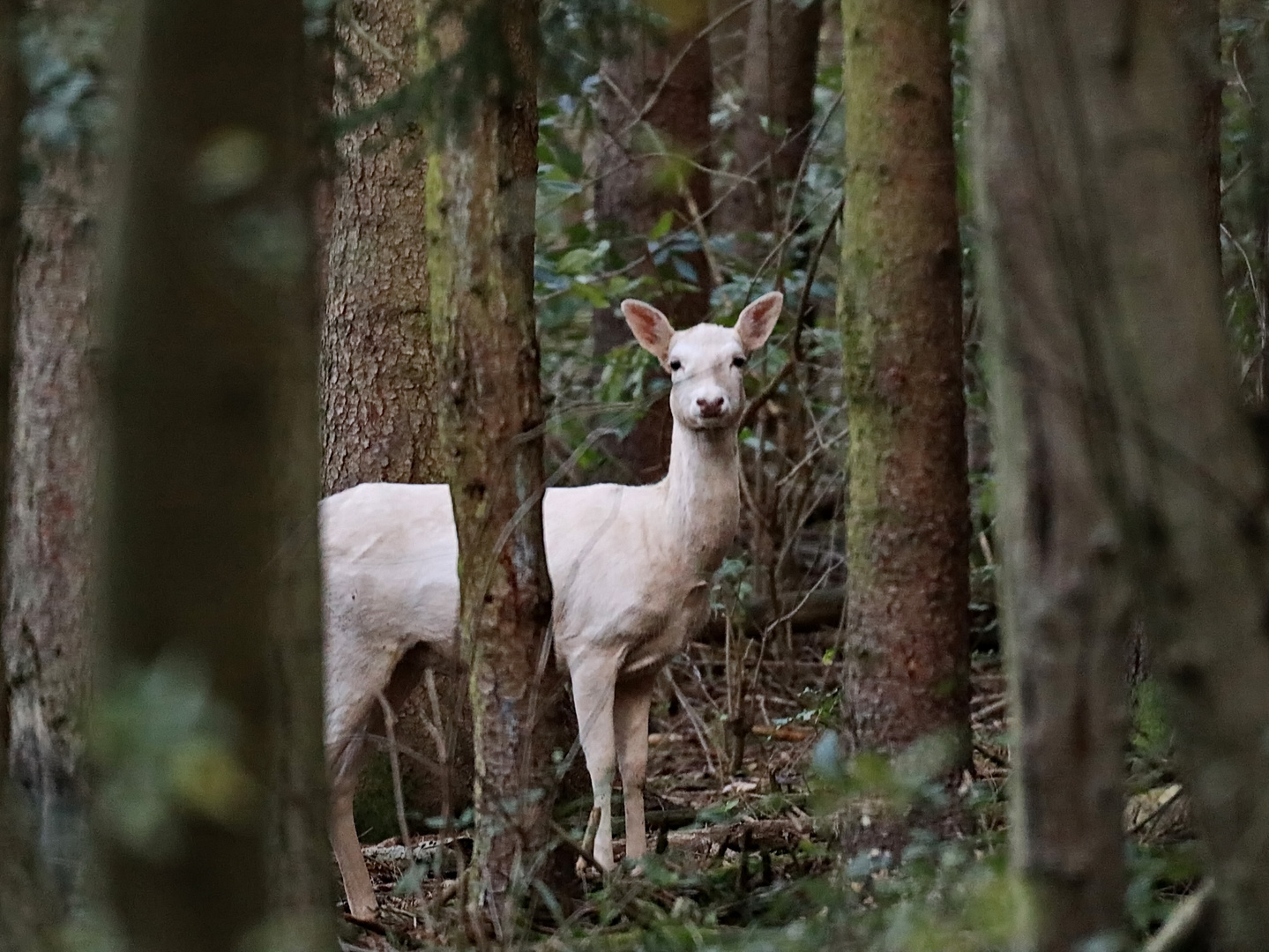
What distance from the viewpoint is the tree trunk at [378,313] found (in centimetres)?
746

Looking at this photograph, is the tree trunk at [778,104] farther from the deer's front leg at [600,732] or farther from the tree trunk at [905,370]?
A: the tree trunk at [905,370]

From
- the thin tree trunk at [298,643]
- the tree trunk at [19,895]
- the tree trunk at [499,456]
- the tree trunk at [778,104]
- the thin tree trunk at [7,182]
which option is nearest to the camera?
the thin tree trunk at [298,643]

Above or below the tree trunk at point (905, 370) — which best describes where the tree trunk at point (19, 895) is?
below

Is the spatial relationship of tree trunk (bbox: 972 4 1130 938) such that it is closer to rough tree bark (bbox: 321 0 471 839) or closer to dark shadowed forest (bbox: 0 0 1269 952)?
dark shadowed forest (bbox: 0 0 1269 952)

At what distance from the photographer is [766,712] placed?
29.2ft

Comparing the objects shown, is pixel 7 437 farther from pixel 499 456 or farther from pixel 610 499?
pixel 610 499

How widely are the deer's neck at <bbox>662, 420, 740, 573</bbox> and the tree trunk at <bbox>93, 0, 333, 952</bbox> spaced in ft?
15.6

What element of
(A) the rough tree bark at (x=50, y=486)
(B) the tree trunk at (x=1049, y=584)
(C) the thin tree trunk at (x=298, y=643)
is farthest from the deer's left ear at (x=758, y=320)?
(C) the thin tree trunk at (x=298, y=643)

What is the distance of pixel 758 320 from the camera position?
721 centimetres

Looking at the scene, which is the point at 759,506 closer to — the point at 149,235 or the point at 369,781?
the point at 369,781

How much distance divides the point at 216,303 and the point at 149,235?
11cm

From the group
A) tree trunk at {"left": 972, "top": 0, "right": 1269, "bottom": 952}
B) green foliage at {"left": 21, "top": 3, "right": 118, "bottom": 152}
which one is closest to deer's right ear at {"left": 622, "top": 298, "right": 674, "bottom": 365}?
green foliage at {"left": 21, "top": 3, "right": 118, "bottom": 152}

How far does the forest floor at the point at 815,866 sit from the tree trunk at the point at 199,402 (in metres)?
1.13

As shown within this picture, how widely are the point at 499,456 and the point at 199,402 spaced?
96.5 inches
